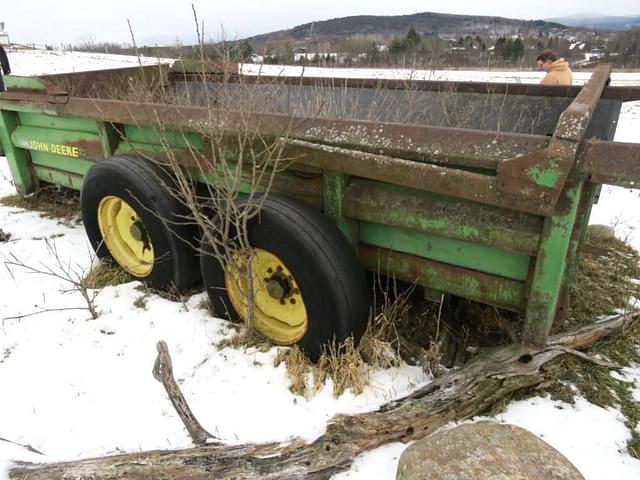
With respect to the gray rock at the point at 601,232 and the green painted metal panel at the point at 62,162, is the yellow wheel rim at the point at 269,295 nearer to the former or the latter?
the green painted metal panel at the point at 62,162

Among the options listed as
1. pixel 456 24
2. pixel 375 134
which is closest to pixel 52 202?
pixel 375 134

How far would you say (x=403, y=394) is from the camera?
2.16m

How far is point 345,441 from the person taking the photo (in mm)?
1885

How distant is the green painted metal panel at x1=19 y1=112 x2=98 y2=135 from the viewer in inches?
143

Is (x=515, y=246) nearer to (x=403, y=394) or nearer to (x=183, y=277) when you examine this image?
(x=403, y=394)

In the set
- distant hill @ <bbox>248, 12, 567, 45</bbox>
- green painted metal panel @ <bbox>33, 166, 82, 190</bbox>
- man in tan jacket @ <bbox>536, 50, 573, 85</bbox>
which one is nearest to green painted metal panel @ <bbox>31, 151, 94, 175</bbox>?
green painted metal panel @ <bbox>33, 166, 82, 190</bbox>

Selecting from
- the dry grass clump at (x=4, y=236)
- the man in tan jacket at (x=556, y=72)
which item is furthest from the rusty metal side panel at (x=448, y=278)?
the man in tan jacket at (x=556, y=72)

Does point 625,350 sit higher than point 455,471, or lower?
lower

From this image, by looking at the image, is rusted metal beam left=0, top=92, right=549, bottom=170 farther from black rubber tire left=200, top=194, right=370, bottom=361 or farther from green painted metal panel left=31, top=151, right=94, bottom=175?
green painted metal panel left=31, top=151, right=94, bottom=175

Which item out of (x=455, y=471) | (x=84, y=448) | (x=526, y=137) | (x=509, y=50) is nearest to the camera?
(x=455, y=471)

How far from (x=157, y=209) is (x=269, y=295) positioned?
84cm

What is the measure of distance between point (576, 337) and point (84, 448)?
225cm

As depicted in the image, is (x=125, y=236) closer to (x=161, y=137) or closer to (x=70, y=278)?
(x=70, y=278)

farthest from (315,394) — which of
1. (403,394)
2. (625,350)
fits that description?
(625,350)
